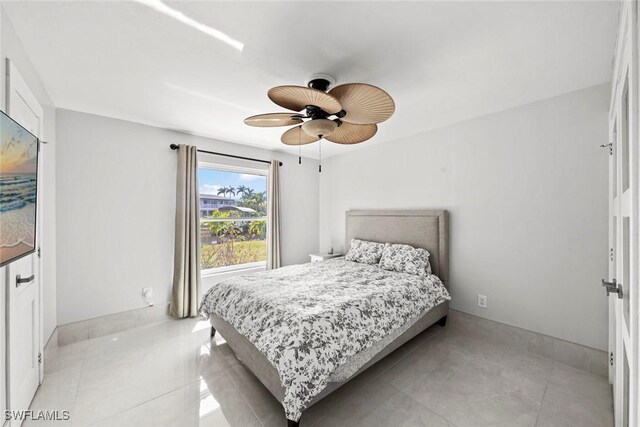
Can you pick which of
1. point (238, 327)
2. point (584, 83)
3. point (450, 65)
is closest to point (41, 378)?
point (238, 327)

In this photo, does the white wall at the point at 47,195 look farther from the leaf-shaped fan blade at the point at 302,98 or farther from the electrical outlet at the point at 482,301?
the electrical outlet at the point at 482,301

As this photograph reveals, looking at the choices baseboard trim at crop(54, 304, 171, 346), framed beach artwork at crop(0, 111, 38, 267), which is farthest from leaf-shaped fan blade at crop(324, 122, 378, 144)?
baseboard trim at crop(54, 304, 171, 346)

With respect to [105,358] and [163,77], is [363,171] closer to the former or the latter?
[163,77]

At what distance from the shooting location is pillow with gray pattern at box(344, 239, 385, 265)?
Answer: 3.47m

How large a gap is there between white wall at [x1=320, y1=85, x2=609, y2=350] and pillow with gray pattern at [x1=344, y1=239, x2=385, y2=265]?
74 cm

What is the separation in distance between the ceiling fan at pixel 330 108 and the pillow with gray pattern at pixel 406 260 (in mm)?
1595

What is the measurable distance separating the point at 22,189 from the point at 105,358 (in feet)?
6.09

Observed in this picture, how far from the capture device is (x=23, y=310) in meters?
1.70

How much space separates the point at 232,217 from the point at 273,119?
243cm

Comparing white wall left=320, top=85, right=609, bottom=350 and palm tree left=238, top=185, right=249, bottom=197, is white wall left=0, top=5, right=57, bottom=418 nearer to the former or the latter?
palm tree left=238, top=185, right=249, bottom=197

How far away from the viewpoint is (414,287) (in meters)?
2.60

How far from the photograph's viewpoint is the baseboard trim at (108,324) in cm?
262

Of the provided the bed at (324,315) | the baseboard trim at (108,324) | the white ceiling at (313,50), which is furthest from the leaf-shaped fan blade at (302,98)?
the baseboard trim at (108,324)

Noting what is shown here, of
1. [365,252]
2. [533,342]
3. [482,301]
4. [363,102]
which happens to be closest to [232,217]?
[365,252]
